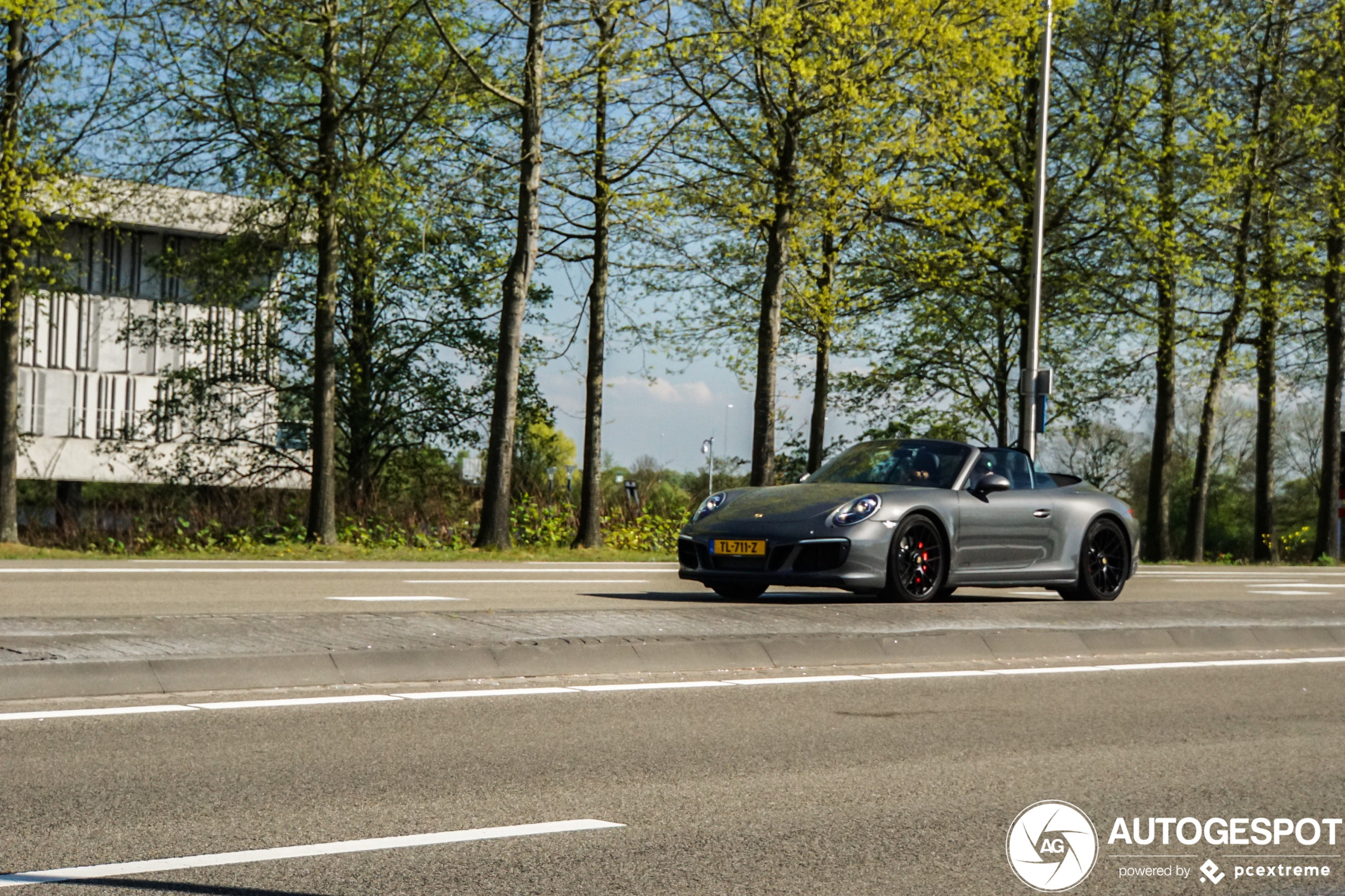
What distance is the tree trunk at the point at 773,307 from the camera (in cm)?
2386

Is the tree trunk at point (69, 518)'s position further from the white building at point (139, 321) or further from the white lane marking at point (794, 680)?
the white lane marking at point (794, 680)

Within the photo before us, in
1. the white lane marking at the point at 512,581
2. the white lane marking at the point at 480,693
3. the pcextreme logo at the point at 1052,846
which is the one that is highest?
the pcextreme logo at the point at 1052,846

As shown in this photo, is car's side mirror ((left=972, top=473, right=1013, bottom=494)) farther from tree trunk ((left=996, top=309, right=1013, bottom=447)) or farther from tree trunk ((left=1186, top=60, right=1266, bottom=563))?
tree trunk ((left=996, top=309, right=1013, bottom=447))

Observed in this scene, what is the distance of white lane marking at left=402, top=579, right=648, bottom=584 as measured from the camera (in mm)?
15016

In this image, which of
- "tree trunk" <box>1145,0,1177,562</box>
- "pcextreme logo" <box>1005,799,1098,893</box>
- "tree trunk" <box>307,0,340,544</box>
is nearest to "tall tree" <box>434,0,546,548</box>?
"tree trunk" <box>307,0,340,544</box>

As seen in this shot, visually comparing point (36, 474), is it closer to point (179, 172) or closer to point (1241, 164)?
point (179, 172)

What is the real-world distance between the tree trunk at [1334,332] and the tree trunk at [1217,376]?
1790 millimetres

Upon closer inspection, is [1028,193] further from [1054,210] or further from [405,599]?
[405,599]

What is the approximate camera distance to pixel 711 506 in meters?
12.7

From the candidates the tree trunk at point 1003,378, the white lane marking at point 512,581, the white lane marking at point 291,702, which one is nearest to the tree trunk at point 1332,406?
the tree trunk at point 1003,378

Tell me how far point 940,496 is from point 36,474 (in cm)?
3744

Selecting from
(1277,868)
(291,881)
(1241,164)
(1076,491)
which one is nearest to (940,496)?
(1076,491)

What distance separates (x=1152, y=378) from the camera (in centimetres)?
3388

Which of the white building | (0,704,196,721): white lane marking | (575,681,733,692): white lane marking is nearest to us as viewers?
(0,704,196,721): white lane marking
